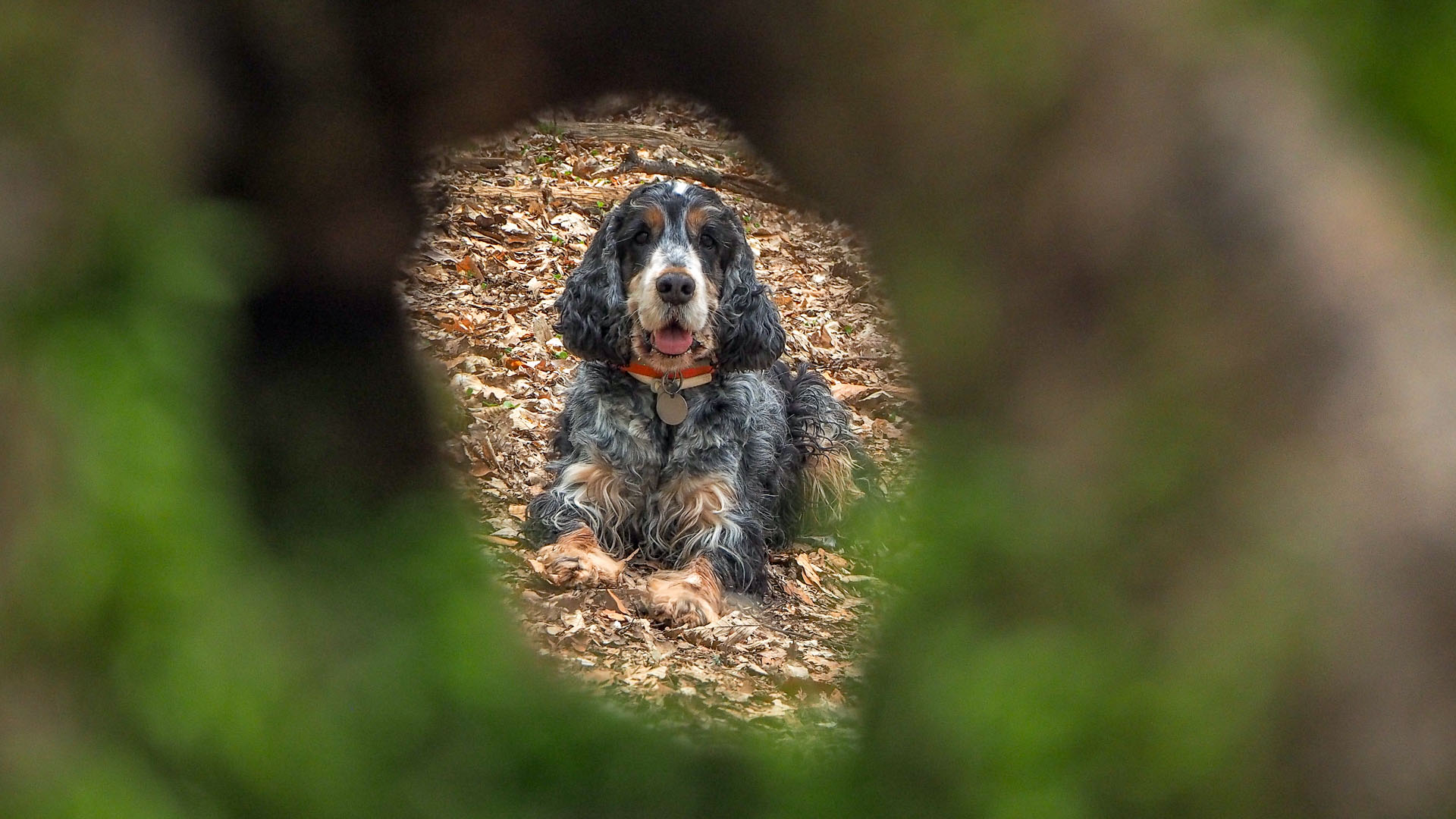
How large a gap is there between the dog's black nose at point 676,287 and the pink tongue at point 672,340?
244 mm

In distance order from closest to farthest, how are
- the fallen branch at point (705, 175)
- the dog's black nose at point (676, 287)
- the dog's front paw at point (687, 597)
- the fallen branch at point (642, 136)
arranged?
the dog's front paw at point (687, 597), the dog's black nose at point (676, 287), the fallen branch at point (705, 175), the fallen branch at point (642, 136)

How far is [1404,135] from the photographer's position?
1732mm

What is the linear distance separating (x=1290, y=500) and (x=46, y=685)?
5.22 ft

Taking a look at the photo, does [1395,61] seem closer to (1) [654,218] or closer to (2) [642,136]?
(1) [654,218]

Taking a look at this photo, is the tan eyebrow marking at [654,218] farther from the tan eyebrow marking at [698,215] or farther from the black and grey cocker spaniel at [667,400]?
the tan eyebrow marking at [698,215]

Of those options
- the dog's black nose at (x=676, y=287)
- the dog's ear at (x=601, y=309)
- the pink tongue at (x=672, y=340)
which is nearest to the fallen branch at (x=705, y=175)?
the dog's ear at (x=601, y=309)

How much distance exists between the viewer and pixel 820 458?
7.21m

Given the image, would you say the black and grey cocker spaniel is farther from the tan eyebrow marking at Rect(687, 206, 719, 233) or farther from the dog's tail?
the dog's tail

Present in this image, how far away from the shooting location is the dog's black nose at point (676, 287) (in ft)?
18.7

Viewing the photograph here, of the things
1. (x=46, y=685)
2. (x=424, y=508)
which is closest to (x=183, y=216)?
(x=46, y=685)

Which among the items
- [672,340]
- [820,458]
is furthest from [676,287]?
[820,458]

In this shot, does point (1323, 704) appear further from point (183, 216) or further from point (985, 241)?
point (183, 216)

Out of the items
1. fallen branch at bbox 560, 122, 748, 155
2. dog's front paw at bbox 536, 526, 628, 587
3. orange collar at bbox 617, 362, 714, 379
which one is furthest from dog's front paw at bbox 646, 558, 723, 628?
fallen branch at bbox 560, 122, 748, 155

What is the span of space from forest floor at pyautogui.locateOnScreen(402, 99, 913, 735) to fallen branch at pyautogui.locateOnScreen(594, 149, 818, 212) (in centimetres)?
2
